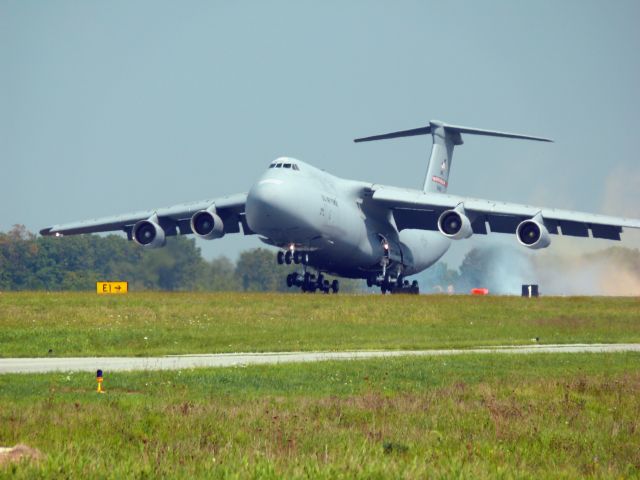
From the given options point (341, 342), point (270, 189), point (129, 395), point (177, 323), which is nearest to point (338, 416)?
point (129, 395)

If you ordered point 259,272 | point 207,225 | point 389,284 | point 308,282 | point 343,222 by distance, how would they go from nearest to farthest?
point 343,222 → point 308,282 → point 207,225 → point 389,284 → point 259,272

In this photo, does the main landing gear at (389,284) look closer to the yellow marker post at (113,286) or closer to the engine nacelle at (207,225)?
the engine nacelle at (207,225)

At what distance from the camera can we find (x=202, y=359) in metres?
24.8

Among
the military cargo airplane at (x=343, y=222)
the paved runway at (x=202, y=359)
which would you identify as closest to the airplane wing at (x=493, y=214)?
the military cargo airplane at (x=343, y=222)

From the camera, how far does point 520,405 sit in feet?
51.4

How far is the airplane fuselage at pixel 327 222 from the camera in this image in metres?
45.2

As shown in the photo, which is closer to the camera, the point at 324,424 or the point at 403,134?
the point at 324,424

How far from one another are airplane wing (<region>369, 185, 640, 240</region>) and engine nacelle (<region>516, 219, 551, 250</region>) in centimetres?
61

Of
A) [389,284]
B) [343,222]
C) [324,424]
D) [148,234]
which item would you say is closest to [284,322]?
[343,222]

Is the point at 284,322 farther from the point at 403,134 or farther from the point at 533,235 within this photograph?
the point at 403,134

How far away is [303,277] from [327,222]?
4.72 metres

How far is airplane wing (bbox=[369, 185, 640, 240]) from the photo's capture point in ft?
159

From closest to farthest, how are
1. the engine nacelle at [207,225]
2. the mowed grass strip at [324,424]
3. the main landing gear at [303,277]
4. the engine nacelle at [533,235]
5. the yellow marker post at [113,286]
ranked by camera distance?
the mowed grass strip at [324,424] < the engine nacelle at [533,235] < the main landing gear at [303,277] < the engine nacelle at [207,225] < the yellow marker post at [113,286]

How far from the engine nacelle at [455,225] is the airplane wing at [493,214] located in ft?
1.85
